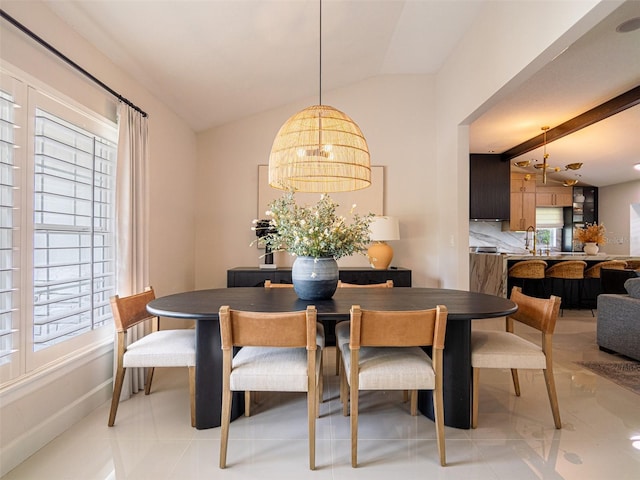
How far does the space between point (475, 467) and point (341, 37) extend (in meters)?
3.57

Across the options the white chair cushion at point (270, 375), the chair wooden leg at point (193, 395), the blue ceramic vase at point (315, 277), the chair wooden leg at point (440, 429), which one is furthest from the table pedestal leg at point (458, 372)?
the chair wooden leg at point (193, 395)

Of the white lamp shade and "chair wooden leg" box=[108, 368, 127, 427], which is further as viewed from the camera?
the white lamp shade

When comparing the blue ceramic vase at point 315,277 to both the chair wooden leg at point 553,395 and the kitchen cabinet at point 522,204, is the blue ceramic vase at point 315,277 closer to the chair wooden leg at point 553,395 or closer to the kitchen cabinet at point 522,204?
the chair wooden leg at point 553,395

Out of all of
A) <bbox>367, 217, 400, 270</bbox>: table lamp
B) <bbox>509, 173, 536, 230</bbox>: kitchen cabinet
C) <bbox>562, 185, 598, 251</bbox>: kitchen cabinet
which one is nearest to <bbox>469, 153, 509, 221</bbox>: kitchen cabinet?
<bbox>509, 173, 536, 230</bbox>: kitchen cabinet

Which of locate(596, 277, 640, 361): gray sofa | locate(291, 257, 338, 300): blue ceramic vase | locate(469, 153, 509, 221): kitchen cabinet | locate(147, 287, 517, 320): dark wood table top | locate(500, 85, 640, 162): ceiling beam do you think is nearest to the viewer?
locate(147, 287, 517, 320): dark wood table top

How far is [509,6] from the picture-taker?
8.96 ft

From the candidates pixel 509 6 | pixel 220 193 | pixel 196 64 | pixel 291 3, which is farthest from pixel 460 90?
pixel 220 193

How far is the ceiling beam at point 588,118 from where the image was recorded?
4172 millimetres

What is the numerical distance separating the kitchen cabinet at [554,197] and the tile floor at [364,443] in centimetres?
669

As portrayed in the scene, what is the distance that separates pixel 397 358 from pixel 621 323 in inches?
113

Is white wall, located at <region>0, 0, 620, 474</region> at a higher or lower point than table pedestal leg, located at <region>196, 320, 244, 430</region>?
higher

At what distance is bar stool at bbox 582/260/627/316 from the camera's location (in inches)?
206

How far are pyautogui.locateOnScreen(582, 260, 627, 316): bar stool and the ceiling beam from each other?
2048 millimetres

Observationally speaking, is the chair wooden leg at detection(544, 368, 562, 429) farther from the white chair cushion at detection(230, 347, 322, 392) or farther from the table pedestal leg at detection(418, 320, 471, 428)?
the white chair cushion at detection(230, 347, 322, 392)
